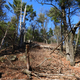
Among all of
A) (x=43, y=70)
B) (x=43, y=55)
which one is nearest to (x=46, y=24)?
(x=43, y=55)

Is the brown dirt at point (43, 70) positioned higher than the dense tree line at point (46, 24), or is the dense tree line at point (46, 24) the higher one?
the dense tree line at point (46, 24)

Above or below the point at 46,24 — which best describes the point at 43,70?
below

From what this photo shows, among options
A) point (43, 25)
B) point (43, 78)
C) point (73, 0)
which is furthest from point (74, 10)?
point (43, 25)

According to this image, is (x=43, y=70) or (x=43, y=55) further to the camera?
(x=43, y=55)

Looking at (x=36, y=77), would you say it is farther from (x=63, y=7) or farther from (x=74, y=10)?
(x=63, y=7)

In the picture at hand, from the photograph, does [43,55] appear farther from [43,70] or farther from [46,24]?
[46,24]

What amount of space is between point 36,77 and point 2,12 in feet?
24.7

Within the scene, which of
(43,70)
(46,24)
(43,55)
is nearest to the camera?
(43,70)

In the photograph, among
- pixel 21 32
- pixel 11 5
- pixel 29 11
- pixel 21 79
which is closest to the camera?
pixel 21 79

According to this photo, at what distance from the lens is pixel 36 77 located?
156 inches

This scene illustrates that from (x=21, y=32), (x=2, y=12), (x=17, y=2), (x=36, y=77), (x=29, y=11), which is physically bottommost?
(x=36, y=77)

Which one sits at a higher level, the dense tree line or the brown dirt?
the dense tree line

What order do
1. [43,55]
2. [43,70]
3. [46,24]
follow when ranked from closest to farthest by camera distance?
[43,70] < [43,55] < [46,24]

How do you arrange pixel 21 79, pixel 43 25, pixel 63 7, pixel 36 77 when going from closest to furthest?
pixel 21 79 < pixel 36 77 < pixel 63 7 < pixel 43 25
